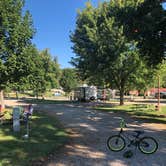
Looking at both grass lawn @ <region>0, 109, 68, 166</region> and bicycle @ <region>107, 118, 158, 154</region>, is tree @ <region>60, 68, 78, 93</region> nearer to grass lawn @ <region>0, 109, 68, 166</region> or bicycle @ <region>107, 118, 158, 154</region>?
grass lawn @ <region>0, 109, 68, 166</region>

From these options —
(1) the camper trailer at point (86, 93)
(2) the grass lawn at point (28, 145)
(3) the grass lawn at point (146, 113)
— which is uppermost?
(1) the camper trailer at point (86, 93)

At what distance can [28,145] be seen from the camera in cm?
1102

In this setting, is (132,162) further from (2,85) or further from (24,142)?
(2,85)

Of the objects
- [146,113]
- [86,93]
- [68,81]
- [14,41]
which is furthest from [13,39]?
[68,81]

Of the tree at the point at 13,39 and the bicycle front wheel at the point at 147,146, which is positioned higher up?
the tree at the point at 13,39

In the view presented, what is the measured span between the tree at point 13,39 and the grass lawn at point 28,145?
28.8 ft

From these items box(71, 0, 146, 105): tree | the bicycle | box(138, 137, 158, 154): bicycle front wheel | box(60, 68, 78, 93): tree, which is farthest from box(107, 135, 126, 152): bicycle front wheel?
box(60, 68, 78, 93): tree

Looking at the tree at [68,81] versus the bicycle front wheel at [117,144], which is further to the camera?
the tree at [68,81]

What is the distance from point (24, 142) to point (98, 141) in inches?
107

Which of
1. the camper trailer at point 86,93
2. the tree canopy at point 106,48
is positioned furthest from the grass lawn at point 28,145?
the camper trailer at point 86,93

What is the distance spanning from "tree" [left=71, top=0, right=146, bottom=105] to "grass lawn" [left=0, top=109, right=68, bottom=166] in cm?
1900

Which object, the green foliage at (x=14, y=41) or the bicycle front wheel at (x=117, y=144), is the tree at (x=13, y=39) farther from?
the bicycle front wheel at (x=117, y=144)

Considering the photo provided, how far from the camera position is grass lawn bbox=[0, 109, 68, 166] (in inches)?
360

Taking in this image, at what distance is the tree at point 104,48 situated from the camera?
3284cm
